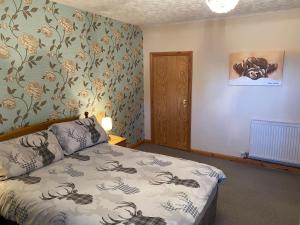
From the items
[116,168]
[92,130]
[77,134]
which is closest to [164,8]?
[92,130]

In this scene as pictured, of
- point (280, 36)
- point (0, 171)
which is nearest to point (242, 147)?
point (280, 36)

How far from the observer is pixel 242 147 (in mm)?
3717

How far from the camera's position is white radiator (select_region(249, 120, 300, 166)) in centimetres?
326

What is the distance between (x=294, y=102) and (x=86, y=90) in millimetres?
2923

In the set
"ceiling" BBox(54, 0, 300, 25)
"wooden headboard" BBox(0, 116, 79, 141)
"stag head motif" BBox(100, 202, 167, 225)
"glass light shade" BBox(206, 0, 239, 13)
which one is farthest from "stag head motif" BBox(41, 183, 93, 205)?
"ceiling" BBox(54, 0, 300, 25)

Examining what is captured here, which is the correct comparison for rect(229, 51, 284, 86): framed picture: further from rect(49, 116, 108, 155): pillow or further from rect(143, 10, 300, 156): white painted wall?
rect(49, 116, 108, 155): pillow

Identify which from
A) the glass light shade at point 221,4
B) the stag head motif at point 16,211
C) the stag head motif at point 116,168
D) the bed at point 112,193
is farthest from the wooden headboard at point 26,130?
the glass light shade at point 221,4

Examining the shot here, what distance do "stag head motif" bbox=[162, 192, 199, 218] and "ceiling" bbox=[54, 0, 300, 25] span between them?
7.12ft

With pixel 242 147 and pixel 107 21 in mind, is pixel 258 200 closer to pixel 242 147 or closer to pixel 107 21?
pixel 242 147

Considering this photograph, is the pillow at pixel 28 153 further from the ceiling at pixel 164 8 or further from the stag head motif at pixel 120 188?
the ceiling at pixel 164 8

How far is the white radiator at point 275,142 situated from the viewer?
3.26 m

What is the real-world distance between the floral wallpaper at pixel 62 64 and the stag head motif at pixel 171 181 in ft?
5.30

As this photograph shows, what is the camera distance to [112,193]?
178 cm

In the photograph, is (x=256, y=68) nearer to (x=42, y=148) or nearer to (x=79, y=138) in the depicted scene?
(x=79, y=138)
